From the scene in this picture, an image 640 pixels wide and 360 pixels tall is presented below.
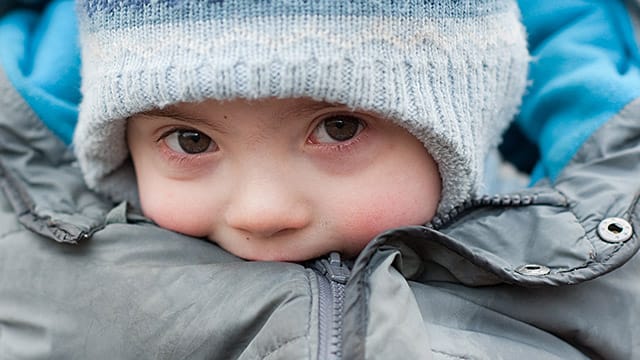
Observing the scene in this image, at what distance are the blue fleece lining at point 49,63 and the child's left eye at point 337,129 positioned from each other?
0.45 m

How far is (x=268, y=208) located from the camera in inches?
46.5

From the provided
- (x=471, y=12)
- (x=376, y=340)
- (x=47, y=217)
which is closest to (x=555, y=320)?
(x=376, y=340)

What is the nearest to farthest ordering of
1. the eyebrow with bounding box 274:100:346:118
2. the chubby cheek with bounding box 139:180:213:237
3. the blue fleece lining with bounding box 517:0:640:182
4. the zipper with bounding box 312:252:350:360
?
the zipper with bounding box 312:252:350:360
the eyebrow with bounding box 274:100:346:118
the chubby cheek with bounding box 139:180:213:237
the blue fleece lining with bounding box 517:0:640:182

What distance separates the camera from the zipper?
1057 millimetres

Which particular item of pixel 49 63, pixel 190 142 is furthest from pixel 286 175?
pixel 49 63

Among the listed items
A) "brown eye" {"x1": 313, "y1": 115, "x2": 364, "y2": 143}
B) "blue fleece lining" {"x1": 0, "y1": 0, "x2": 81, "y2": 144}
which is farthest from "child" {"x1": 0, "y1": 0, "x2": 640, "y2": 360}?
"blue fleece lining" {"x1": 0, "y1": 0, "x2": 81, "y2": 144}

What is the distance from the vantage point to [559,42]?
5.16 feet

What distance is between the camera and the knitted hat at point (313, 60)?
3.67 ft

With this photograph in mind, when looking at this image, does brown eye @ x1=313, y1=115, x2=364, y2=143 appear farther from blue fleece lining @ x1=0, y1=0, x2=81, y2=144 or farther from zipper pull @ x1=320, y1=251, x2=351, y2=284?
blue fleece lining @ x1=0, y1=0, x2=81, y2=144

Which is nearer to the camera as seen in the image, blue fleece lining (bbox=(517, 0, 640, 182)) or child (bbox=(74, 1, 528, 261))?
child (bbox=(74, 1, 528, 261))

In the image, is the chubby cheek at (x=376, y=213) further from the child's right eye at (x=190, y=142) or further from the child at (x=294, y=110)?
the child's right eye at (x=190, y=142)

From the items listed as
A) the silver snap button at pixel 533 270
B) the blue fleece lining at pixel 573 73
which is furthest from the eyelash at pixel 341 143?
the blue fleece lining at pixel 573 73

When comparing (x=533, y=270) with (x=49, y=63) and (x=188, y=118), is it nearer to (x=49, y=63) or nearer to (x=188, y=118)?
(x=188, y=118)

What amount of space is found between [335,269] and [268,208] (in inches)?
4.4
